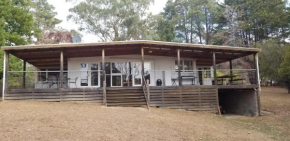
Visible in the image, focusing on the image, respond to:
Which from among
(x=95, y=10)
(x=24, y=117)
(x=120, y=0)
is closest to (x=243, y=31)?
(x=120, y=0)

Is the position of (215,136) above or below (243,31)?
below

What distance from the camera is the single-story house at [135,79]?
37.7 feet

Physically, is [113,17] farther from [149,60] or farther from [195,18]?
[149,60]

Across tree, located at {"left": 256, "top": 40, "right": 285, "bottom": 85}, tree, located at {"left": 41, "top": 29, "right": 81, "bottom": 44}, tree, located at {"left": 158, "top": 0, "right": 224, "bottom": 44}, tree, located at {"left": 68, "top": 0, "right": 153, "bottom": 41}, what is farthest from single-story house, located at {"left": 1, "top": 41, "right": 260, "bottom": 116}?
tree, located at {"left": 158, "top": 0, "right": 224, "bottom": 44}

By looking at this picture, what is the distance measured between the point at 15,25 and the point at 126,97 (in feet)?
41.9

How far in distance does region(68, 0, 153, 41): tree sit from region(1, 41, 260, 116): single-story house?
564 inches

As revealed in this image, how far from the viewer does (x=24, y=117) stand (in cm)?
736

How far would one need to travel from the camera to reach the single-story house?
37.7 feet

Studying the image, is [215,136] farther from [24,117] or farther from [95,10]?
[95,10]

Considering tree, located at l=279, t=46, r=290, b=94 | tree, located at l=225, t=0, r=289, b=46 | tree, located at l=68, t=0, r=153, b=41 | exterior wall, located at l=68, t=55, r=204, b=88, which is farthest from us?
tree, located at l=225, t=0, r=289, b=46

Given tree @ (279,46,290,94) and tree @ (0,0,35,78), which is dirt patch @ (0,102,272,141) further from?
tree @ (279,46,290,94)

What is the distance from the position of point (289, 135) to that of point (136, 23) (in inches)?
906

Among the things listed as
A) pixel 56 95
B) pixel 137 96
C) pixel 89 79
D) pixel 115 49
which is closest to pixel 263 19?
pixel 115 49

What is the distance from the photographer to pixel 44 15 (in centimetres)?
3325
